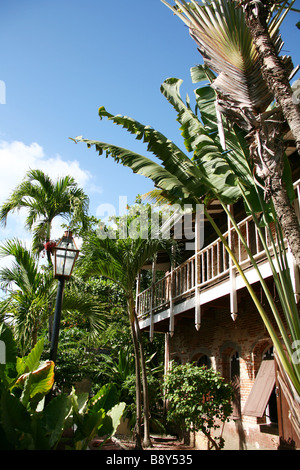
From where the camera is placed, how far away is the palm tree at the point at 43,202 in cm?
1070

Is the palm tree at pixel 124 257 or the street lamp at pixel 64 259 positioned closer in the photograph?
the street lamp at pixel 64 259

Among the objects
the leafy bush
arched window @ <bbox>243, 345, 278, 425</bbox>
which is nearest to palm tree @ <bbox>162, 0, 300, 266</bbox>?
arched window @ <bbox>243, 345, 278, 425</bbox>

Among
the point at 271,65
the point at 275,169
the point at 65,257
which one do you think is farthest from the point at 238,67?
the point at 65,257

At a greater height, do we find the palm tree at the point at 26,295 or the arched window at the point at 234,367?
the palm tree at the point at 26,295

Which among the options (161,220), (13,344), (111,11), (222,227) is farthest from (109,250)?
(13,344)

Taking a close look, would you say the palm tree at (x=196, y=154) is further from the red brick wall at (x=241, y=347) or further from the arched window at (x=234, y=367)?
the arched window at (x=234, y=367)

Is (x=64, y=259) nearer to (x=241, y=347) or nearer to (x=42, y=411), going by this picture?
(x=42, y=411)

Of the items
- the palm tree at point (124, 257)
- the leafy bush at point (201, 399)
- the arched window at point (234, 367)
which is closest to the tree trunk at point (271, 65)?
the leafy bush at point (201, 399)

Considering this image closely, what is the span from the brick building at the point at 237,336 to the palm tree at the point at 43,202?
3.77 meters

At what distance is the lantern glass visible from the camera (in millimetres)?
5768

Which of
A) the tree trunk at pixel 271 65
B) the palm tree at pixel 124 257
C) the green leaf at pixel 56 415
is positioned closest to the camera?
the green leaf at pixel 56 415

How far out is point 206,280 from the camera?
11492 mm

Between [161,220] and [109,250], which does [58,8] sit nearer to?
[109,250]

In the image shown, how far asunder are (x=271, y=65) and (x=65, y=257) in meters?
3.85
